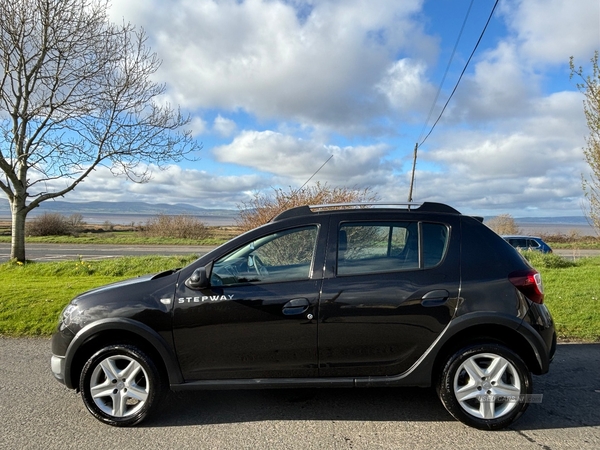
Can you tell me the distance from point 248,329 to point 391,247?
1.43 meters

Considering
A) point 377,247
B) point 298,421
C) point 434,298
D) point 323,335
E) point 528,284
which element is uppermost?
point 377,247

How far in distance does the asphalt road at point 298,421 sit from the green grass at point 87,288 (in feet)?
6.53

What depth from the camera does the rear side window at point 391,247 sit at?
140 inches

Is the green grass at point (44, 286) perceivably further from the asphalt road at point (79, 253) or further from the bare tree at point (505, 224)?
the bare tree at point (505, 224)

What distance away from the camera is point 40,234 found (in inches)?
1356

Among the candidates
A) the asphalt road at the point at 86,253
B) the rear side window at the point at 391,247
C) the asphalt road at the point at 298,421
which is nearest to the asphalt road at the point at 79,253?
the asphalt road at the point at 86,253

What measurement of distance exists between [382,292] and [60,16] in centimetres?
1142

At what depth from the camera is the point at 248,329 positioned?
3.38 meters

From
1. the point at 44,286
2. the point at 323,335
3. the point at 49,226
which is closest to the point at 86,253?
the point at 44,286

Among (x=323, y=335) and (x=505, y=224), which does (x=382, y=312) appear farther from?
(x=505, y=224)

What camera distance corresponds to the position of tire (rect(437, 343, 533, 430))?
331cm

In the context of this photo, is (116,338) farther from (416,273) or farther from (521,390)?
(521,390)

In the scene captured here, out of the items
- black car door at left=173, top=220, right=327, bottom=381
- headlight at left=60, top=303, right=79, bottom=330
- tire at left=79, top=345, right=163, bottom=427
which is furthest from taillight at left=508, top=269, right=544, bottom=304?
headlight at left=60, top=303, right=79, bottom=330

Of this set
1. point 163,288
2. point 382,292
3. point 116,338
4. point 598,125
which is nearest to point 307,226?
point 382,292
